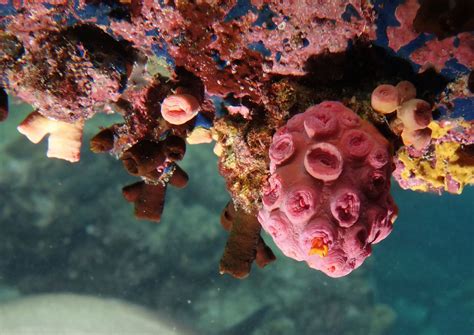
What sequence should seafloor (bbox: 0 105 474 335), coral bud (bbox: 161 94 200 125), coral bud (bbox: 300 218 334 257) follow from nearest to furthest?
coral bud (bbox: 300 218 334 257) → coral bud (bbox: 161 94 200 125) → seafloor (bbox: 0 105 474 335)

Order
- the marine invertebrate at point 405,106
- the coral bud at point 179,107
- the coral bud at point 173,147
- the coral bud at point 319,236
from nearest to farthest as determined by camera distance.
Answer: the coral bud at point 319,236 < the marine invertebrate at point 405,106 < the coral bud at point 179,107 < the coral bud at point 173,147

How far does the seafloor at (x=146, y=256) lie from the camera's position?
7.72m

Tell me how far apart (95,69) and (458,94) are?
252 cm

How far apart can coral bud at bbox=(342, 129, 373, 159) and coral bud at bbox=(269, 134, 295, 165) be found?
12.5 inches

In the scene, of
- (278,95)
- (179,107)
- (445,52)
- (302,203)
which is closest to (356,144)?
(302,203)

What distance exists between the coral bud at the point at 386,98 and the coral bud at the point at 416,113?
7cm

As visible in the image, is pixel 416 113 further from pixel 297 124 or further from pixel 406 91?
pixel 297 124

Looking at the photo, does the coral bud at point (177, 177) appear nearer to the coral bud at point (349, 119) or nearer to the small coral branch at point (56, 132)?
the small coral branch at point (56, 132)

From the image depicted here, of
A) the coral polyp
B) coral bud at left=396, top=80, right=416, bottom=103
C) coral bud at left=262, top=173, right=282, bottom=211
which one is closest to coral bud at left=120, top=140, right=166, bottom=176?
the coral polyp

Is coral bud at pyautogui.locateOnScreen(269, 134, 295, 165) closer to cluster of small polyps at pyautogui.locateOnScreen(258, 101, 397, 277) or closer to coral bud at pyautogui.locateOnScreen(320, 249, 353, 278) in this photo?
cluster of small polyps at pyautogui.locateOnScreen(258, 101, 397, 277)

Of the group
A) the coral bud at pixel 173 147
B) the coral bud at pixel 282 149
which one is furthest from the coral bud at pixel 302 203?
the coral bud at pixel 173 147

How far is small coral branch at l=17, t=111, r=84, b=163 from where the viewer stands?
3.54 meters

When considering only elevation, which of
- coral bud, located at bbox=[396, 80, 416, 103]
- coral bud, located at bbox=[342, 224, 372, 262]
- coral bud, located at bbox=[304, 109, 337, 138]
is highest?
Answer: coral bud, located at bbox=[396, 80, 416, 103]

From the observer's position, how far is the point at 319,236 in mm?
2164
